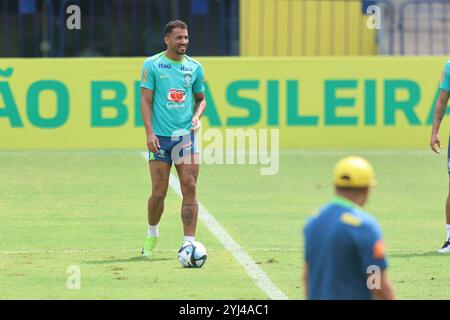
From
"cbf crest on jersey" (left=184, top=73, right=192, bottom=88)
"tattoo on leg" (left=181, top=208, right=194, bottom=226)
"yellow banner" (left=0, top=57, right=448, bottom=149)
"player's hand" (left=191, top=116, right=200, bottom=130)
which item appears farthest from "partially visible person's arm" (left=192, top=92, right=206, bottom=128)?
"yellow banner" (left=0, top=57, right=448, bottom=149)

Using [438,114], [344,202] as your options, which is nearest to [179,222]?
[438,114]

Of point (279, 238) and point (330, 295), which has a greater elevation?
point (330, 295)

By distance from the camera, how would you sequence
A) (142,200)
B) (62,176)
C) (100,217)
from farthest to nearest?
1. (62,176)
2. (142,200)
3. (100,217)

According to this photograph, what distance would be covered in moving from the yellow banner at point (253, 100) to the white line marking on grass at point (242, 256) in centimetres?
606

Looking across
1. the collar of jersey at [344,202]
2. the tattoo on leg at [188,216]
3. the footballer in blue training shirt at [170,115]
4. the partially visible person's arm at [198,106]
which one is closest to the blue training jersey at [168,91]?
the footballer in blue training shirt at [170,115]

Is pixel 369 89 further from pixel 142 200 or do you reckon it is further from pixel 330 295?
pixel 330 295

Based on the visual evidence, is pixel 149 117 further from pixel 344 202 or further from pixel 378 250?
pixel 378 250

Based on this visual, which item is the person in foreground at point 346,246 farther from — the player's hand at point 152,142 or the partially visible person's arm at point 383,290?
the player's hand at point 152,142

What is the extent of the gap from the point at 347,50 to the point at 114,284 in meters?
14.9

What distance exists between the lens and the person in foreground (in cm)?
635

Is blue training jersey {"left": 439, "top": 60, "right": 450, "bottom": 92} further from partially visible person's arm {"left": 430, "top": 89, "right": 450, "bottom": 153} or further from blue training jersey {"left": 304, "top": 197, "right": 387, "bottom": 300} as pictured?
blue training jersey {"left": 304, "top": 197, "right": 387, "bottom": 300}

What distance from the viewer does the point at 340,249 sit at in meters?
6.34

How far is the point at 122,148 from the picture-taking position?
21266 millimetres

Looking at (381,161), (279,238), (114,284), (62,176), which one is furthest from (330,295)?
(381,161)
